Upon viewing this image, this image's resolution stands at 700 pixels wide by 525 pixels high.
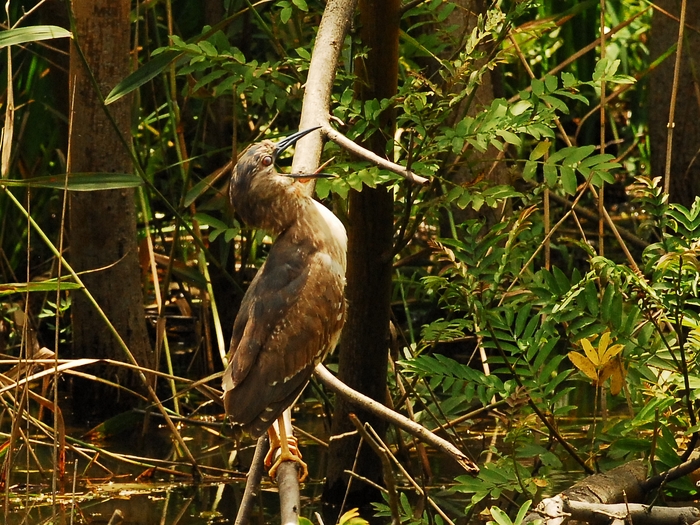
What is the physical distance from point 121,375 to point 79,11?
72.1 inches

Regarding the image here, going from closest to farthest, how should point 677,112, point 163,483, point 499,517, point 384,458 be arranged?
point 384,458
point 499,517
point 163,483
point 677,112

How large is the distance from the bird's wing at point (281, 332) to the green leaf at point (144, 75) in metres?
0.90

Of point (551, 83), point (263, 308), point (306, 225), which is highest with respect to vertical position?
point (551, 83)

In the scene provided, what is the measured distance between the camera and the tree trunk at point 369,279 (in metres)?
3.57

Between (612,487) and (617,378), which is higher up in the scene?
(617,378)

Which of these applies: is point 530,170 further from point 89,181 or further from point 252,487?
point 89,181

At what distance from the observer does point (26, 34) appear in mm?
3555

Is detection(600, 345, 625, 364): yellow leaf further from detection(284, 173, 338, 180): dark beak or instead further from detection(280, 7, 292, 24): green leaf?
detection(280, 7, 292, 24): green leaf

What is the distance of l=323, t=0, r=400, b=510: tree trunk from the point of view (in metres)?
3.57

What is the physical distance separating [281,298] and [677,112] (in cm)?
380

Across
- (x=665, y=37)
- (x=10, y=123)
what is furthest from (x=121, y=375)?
(x=665, y=37)

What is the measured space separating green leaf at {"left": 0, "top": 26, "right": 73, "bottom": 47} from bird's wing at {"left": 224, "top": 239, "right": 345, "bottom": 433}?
1207 millimetres

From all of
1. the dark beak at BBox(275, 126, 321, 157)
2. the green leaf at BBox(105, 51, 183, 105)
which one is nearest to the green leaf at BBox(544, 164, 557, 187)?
the dark beak at BBox(275, 126, 321, 157)

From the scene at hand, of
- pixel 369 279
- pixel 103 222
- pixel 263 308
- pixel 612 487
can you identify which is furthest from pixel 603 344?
pixel 103 222
